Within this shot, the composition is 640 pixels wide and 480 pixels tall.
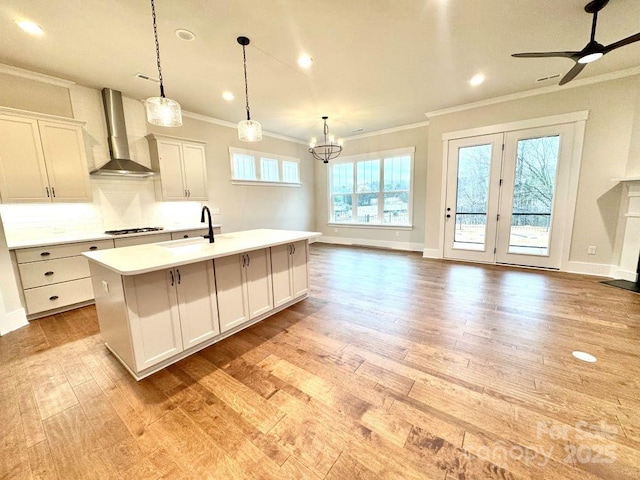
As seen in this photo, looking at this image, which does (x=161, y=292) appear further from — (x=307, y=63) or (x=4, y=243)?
(x=307, y=63)

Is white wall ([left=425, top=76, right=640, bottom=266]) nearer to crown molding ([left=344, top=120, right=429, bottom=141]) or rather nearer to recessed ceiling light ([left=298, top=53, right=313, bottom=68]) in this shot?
crown molding ([left=344, top=120, right=429, bottom=141])

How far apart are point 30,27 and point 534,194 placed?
696 centimetres

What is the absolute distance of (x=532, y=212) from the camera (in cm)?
445

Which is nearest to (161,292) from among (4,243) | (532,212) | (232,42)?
(4,243)

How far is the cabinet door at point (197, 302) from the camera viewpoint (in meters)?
2.05

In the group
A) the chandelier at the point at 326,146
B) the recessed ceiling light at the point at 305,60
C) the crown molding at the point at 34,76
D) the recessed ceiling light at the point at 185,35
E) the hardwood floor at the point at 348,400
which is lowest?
the hardwood floor at the point at 348,400

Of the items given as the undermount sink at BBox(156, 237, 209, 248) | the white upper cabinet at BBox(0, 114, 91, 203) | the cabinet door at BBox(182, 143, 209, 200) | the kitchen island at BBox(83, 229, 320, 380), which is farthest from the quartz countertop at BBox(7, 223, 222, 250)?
the undermount sink at BBox(156, 237, 209, 248)

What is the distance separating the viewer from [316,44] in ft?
9.13

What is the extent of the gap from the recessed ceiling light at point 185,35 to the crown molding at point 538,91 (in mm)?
4402

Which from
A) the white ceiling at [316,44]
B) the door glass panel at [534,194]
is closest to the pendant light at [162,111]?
the white ceiling at [316,44]

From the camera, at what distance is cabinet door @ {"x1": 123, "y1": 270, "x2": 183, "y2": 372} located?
1794mm

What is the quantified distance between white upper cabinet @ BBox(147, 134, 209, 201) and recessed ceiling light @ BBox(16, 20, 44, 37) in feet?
5.25

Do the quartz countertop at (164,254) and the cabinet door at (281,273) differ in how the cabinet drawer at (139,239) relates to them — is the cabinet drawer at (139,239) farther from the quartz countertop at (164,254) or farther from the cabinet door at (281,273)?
the cabinet door at (281,273)

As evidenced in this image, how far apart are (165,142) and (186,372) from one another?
12.3ft
